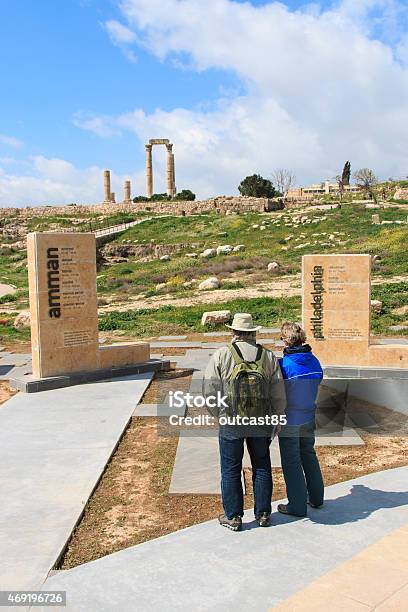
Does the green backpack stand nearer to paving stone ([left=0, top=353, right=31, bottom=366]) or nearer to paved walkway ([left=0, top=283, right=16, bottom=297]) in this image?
paving stone ([left=0, top=353, right=31, bottom=366])

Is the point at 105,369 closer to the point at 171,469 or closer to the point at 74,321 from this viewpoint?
the point at 74,321

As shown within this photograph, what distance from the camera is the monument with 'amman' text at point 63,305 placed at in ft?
33.4

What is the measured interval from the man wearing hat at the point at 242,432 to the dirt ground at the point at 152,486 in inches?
20.6

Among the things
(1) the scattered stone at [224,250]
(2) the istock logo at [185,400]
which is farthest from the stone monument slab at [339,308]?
(1) the scattered stone at [224,250]

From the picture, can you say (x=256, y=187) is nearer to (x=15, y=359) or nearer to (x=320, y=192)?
(x=320, y=192)

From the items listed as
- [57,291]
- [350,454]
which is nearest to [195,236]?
[57,291]

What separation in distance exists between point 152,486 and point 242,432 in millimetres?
1678

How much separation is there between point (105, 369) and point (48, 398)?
62.3 inches

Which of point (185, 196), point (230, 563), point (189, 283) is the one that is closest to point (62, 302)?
point (230, 563)

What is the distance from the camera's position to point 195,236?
4197 centimetres

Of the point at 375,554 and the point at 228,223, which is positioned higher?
the point at 228,223

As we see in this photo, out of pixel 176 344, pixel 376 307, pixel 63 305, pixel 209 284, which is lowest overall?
pixel 176 344

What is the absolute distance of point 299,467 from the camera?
15.9ft

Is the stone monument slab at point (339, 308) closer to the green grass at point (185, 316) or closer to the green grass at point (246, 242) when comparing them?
the green grass at point (185, 316)
